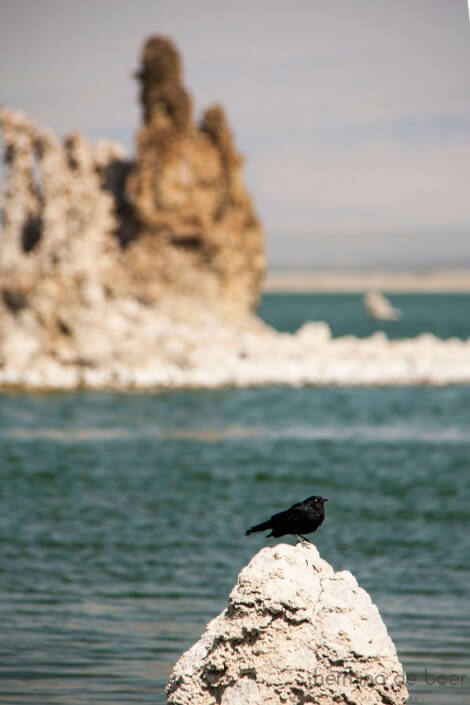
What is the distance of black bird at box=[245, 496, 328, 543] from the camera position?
6684 millimetres

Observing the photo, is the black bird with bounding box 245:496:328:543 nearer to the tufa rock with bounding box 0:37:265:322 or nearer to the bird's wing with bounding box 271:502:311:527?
the bird's wing with bounding box 271:502:311:527

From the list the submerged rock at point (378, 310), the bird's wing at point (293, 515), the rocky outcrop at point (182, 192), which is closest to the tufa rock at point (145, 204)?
the rocky outcrop at point (182, 192)

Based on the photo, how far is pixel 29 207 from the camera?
50.8 metres

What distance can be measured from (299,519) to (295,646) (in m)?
0.65

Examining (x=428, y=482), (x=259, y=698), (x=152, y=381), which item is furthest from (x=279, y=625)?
(x=152, y=381)

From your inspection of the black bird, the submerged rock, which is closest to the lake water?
the black bird

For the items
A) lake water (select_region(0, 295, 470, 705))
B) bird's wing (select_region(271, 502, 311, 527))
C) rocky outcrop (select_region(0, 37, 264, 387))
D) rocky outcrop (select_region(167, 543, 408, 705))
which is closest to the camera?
rocky outcrop (select_region(167, 543, 408, 705))

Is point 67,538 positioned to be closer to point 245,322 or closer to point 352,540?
point 352,540

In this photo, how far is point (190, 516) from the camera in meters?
20.4

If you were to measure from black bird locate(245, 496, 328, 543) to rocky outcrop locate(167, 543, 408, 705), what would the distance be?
111 mm

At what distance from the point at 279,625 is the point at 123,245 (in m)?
45.2

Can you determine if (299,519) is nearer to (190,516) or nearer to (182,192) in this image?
(190,516)

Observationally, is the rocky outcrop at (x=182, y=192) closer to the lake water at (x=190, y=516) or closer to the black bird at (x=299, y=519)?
the lake water at (x=190, y=516)

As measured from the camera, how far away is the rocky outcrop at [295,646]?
644 centimetres
